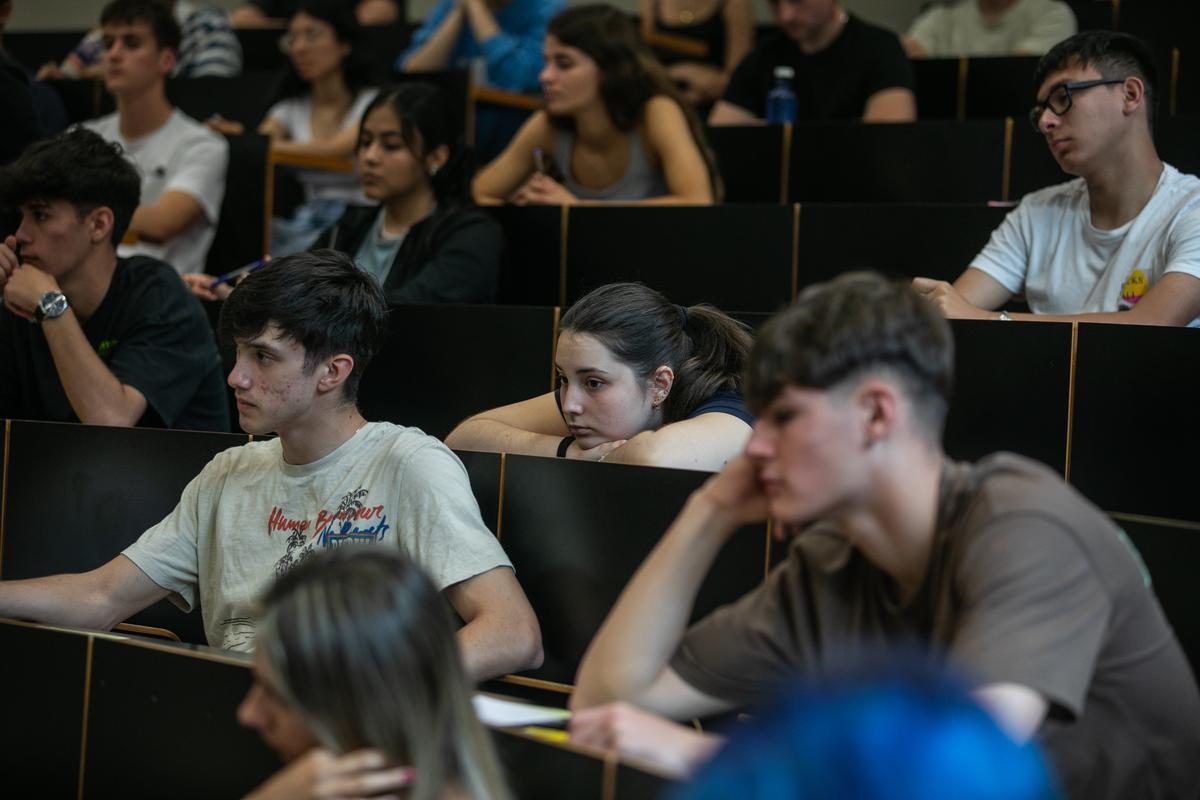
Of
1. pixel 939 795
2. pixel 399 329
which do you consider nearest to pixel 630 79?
pixel 399 329

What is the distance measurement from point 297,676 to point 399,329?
1.75m

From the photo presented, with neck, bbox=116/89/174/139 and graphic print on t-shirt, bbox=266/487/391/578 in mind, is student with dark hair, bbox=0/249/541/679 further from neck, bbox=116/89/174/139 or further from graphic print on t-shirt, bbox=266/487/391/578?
neck, bbox=116/89/174/139

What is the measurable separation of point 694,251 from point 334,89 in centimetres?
189

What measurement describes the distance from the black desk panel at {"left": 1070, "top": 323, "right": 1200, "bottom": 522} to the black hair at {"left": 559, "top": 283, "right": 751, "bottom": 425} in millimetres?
557

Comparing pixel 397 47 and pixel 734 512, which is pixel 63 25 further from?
pixel 734 512

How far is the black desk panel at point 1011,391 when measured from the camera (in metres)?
2.35

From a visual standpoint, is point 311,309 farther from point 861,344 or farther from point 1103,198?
point 1103,198

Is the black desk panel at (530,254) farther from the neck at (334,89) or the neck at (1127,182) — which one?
the neck at (334,89)

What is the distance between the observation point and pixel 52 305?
2.80 meters

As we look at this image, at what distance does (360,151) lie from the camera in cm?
350

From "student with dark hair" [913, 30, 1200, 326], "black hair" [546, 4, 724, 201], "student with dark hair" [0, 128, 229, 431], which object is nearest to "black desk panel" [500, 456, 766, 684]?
"student with dark hair" [913, 30, 1200, 326]

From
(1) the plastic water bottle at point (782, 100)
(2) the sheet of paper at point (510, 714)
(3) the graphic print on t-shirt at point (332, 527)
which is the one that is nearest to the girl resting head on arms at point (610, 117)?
(1) the plastic water bottle at point (782, 100)

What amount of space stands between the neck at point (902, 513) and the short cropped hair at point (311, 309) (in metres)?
1.09

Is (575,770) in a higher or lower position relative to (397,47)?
lower
